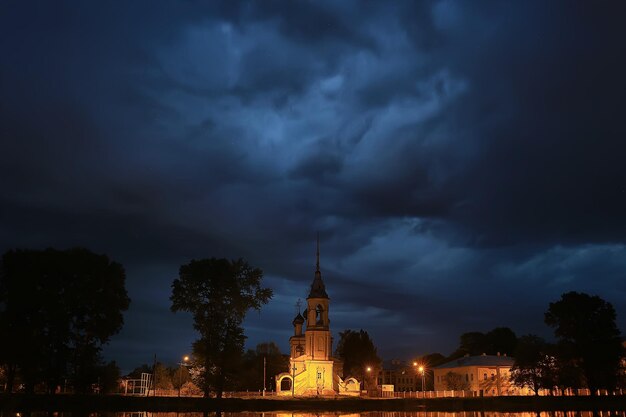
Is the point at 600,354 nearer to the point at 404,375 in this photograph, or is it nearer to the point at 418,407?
the point at 418,407

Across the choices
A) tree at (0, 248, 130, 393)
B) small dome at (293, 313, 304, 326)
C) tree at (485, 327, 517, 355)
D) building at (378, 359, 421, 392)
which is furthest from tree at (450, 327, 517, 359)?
tree at (0, 248, 130, 393)

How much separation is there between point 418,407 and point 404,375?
3183 inches

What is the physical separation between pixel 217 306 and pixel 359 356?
58.9 m

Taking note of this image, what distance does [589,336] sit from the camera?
65.4m

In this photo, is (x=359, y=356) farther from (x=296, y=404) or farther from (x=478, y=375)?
(x=296, y=404)

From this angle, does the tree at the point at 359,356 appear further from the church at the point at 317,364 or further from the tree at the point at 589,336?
the tree at the point at 589,336

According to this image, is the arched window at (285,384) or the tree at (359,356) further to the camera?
the tree at (359,356)

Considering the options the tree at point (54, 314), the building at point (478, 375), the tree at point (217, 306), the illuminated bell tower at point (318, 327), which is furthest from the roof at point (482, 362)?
the tree at point (54, 314)

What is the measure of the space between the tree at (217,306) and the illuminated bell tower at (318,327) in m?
25.1

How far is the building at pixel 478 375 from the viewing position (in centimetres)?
8350

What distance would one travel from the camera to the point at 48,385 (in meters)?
51.0

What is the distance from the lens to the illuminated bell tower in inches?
3209

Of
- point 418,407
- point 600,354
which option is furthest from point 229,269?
point 600,354

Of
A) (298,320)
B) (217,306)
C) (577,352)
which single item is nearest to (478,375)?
(577,352)
